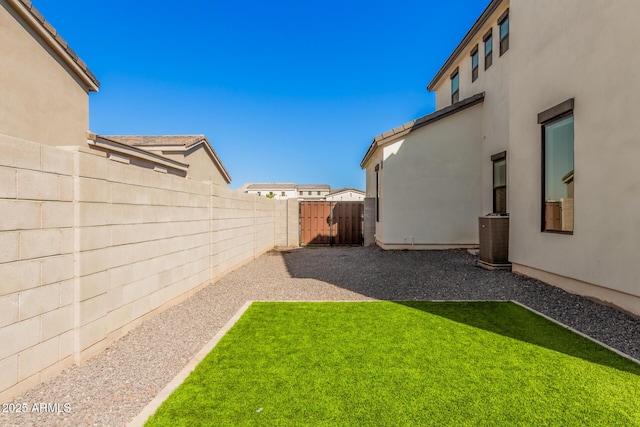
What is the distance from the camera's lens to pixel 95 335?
3557 mm

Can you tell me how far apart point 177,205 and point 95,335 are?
2615 millimetres

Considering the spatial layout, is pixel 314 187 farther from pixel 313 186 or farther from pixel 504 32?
pixel 504 32

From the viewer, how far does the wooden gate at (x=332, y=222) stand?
16344 mm

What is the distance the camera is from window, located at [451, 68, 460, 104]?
14156 millimetres

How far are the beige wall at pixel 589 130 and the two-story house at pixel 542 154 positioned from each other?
0.07 feet

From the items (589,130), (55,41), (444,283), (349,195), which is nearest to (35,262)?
(444,283)

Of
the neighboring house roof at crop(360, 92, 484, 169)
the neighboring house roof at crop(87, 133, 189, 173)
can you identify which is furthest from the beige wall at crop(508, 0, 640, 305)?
the neighboring house roof at crop(87, 133, 189, 173)

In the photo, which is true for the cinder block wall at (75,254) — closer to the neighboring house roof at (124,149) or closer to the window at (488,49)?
the neighboring house roof at (124,149)

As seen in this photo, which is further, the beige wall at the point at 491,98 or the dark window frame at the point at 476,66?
the dark window frame at the point at 476,66

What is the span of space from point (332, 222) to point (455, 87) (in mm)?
8575

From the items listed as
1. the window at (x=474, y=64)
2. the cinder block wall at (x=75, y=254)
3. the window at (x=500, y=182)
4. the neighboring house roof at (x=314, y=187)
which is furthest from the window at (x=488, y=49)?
the neighboring house roof at (x=314, y=187)

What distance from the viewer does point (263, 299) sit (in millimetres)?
6176

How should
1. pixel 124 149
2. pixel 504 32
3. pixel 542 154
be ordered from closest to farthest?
pixel 542 154
pixel 504 32
pixel 124 149

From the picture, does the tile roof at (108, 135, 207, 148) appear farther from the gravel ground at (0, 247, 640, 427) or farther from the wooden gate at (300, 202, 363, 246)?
the gravel ground at (0, 247, 640, 427)
